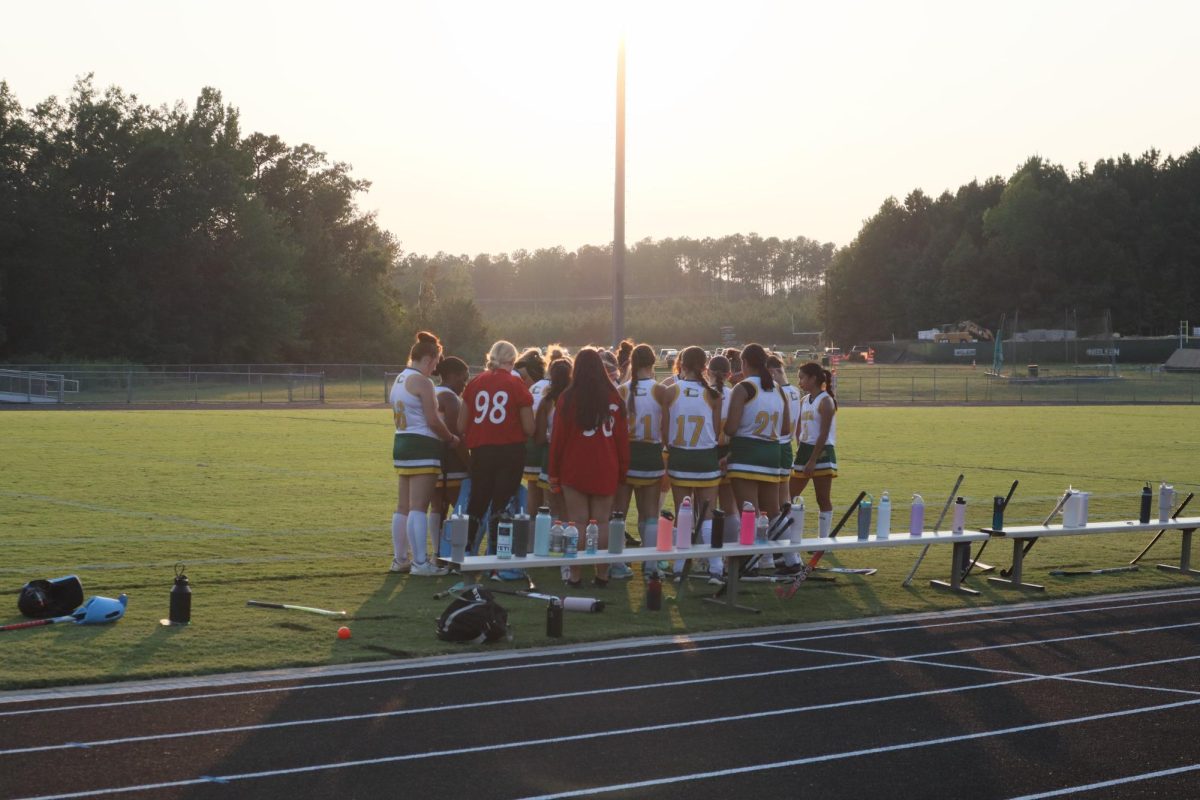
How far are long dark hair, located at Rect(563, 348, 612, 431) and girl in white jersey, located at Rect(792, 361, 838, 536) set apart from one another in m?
2.45

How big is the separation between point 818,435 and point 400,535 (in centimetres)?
388

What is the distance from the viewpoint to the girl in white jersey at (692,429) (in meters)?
10.6

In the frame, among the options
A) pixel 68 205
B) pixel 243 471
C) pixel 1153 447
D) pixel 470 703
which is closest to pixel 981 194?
pixel 68 205

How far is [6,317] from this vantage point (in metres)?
68.3

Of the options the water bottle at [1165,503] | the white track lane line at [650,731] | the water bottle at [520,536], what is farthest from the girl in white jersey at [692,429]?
the water bottle at [1165,503]

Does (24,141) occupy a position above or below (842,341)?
above

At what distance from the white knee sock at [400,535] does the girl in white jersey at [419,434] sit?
21cm

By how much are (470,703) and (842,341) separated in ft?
443

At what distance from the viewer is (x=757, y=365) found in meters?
11.1

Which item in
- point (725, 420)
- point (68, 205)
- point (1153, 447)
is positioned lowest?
point (1153, 447)

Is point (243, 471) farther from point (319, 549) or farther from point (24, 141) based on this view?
point (24, 141)

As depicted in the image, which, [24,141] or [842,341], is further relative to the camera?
[842,341]

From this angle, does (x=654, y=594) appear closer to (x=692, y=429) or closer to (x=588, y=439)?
(x=588, y=439)

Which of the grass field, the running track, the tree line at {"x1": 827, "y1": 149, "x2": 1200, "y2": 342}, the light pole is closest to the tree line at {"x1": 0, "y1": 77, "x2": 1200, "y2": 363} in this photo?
the tree line at {"x1": 827, "y1": 149, "x2": 1200, "y2": 342}
